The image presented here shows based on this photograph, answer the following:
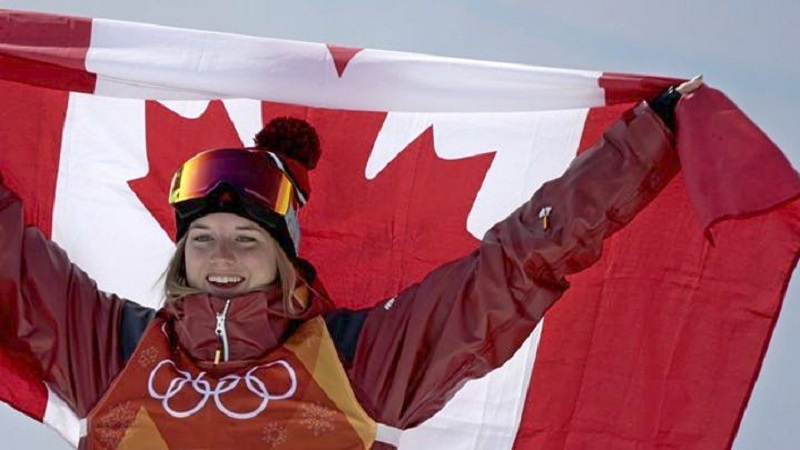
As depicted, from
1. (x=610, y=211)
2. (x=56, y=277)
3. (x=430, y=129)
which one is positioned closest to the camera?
(x=610, y=211)

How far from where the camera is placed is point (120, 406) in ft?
18.2

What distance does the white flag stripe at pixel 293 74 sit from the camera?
5777 millimetres

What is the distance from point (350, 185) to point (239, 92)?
56 cm

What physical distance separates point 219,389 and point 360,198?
1020 mm

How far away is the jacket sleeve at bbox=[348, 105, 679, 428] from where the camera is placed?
5.41 m

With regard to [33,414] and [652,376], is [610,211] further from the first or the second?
[33,414]

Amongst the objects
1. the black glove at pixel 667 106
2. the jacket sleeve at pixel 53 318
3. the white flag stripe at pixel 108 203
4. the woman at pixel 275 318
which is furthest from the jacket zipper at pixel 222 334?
the black glove at pixel 667 106

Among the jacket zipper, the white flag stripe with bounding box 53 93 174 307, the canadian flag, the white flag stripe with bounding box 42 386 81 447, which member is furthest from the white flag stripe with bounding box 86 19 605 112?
the white flag stripe with bounding box 42 386 81 447

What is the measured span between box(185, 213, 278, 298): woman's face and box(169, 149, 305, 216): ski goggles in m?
0.08

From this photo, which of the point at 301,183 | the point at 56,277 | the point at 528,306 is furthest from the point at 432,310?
the point at 56,277

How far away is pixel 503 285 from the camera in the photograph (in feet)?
18.1

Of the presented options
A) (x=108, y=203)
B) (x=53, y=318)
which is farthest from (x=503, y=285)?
(x=108, y=203)

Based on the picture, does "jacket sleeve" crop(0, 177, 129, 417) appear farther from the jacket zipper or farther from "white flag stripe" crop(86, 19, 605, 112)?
"white flag stripe" crop(86, 19, 605, 112)

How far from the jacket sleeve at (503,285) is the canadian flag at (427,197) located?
0.56 ft
